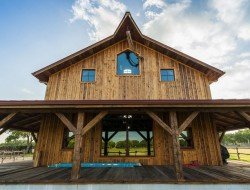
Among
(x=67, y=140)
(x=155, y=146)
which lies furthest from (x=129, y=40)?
(x=67, y=140)

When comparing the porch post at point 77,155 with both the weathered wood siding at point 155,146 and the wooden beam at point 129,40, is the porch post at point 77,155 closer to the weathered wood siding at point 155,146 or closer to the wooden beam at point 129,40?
the weathered wood siding at point 155,146

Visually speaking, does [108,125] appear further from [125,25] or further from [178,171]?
[125,25]

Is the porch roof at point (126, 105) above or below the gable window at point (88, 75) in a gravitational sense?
below

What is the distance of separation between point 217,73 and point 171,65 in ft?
8.64

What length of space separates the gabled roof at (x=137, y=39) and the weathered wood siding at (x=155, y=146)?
2.79 m

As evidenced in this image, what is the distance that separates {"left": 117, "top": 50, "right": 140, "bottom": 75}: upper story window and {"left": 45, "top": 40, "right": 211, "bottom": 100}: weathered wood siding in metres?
0.28

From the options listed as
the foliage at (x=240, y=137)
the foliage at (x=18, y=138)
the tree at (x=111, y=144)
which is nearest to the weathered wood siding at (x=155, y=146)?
the tree at (x=111, y=144)

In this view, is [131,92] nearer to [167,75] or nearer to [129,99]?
[129,99]

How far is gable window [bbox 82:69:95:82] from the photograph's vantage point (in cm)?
1032

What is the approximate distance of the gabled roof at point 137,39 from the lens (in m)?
10.3

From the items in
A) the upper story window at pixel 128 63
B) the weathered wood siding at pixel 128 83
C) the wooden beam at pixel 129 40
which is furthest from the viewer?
the upper story window at pixel 128 63

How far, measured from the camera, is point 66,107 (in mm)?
6215
